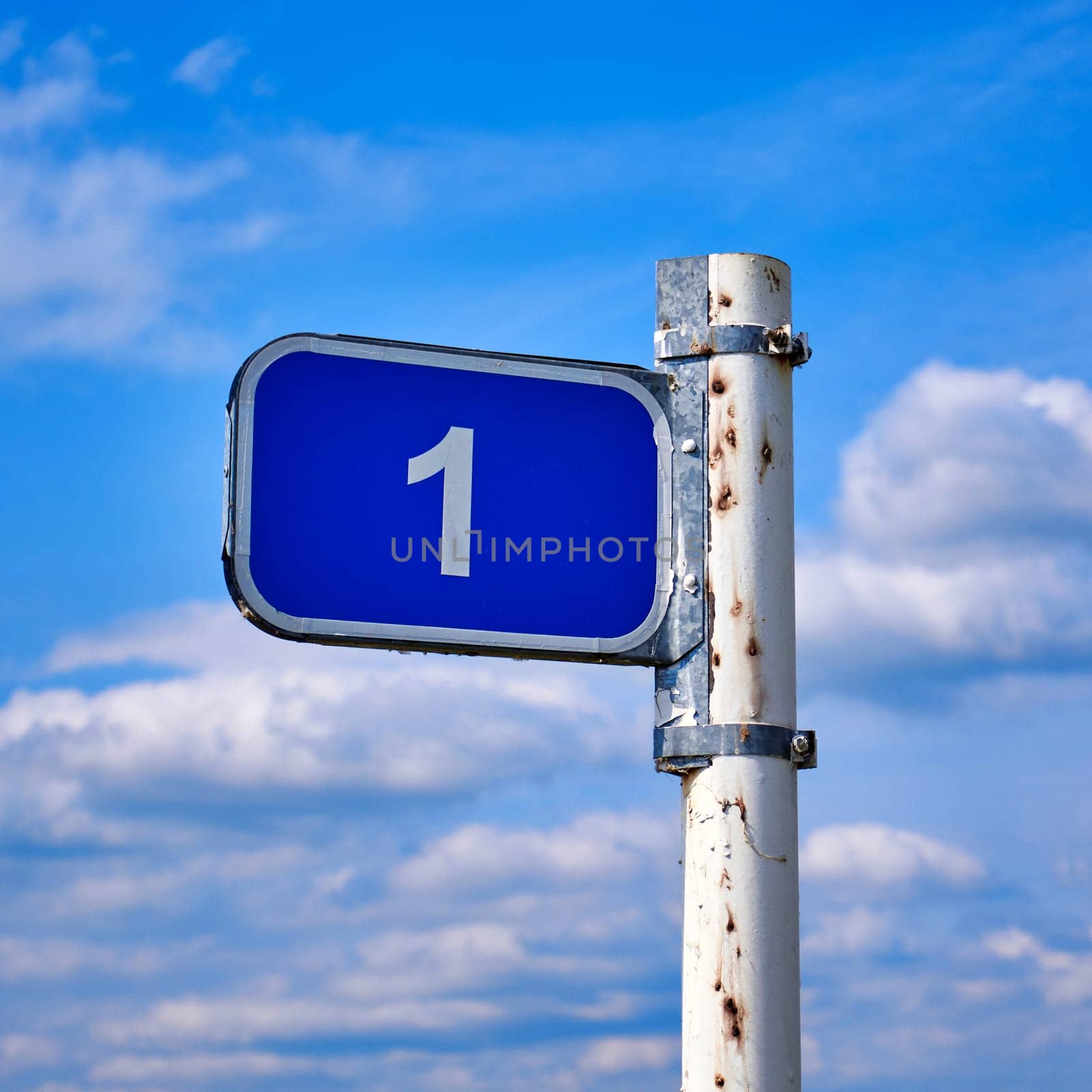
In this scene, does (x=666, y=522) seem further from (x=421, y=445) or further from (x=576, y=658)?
(x=421, y=445)

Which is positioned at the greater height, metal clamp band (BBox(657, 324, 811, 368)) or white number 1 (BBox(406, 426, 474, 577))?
metal clamp band (BBox(657, 324, 811, 368))

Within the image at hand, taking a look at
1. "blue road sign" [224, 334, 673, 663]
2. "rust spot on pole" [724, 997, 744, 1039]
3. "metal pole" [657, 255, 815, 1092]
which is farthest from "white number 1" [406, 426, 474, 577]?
"rust spot on pole" [724, 997, 744, 1039]

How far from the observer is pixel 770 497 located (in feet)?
13.8

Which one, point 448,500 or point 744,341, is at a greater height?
point 744,341

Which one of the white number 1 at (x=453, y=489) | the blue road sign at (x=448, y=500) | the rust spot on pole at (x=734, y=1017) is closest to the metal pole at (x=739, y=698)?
the rust spot on pole at (x=734, y=1017)

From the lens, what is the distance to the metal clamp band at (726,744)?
401 cm

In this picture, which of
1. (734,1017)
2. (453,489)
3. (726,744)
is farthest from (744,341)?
(734,1017)

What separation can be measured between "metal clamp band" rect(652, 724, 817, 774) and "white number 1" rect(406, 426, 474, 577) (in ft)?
2.45

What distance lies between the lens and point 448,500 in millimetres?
3977

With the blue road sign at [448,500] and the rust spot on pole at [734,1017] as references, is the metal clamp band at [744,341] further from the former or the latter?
the rust spot on pole at [734,1017]

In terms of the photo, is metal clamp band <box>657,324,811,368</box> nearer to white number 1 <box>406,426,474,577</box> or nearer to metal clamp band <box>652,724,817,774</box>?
white number 1 <box>406,426,474,577</box>

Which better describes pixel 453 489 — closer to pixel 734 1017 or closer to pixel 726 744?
pixel 726 744

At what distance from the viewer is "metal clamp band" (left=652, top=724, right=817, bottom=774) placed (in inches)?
158

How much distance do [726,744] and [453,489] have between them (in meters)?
1.03
